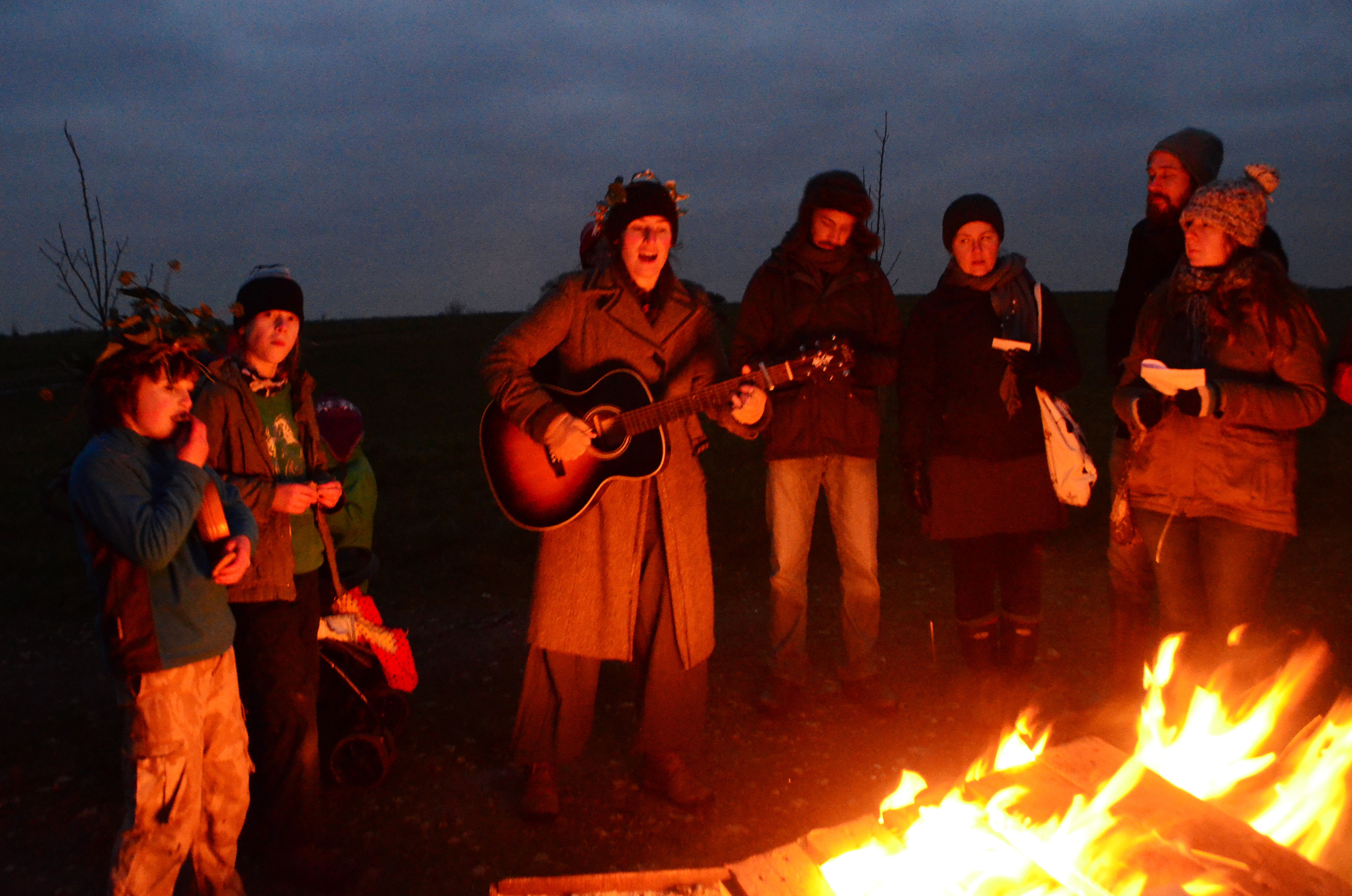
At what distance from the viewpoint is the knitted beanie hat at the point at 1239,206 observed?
3764 millimetres

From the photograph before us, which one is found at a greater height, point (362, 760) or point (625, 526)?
point (625, 526)

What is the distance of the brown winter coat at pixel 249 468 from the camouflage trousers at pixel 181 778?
33cm

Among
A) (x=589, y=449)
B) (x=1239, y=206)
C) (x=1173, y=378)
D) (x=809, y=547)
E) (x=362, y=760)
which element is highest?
(x=1239, y=206)

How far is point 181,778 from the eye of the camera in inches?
115

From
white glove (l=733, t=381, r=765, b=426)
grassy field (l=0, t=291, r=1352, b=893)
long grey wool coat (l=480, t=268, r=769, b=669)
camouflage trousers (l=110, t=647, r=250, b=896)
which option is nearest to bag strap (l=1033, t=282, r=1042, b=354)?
white glove (l=733, t=381, r=765, b=426)

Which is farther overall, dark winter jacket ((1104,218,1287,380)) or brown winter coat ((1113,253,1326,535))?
dark winter jacket ((1104,218,1287,380))

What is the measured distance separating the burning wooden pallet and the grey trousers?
1485mm

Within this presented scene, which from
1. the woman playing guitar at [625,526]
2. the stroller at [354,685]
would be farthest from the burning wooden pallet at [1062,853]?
the stroller at [354,685]

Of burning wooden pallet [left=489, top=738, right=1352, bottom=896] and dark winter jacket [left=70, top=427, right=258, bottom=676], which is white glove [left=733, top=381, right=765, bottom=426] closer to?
burning wooden pallet [left=489, top=738, right=1352, bottom=896]

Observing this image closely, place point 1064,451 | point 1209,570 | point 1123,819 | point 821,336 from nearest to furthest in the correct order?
point 1123,819, point 1209,570, point 1064,451, point 821,336

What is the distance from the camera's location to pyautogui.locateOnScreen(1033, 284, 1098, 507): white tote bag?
431 cm

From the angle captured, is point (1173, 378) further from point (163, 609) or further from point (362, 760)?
point (362, 760)

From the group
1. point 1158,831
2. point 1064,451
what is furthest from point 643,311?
point 1158,831

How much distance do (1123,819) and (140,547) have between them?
2.86m
